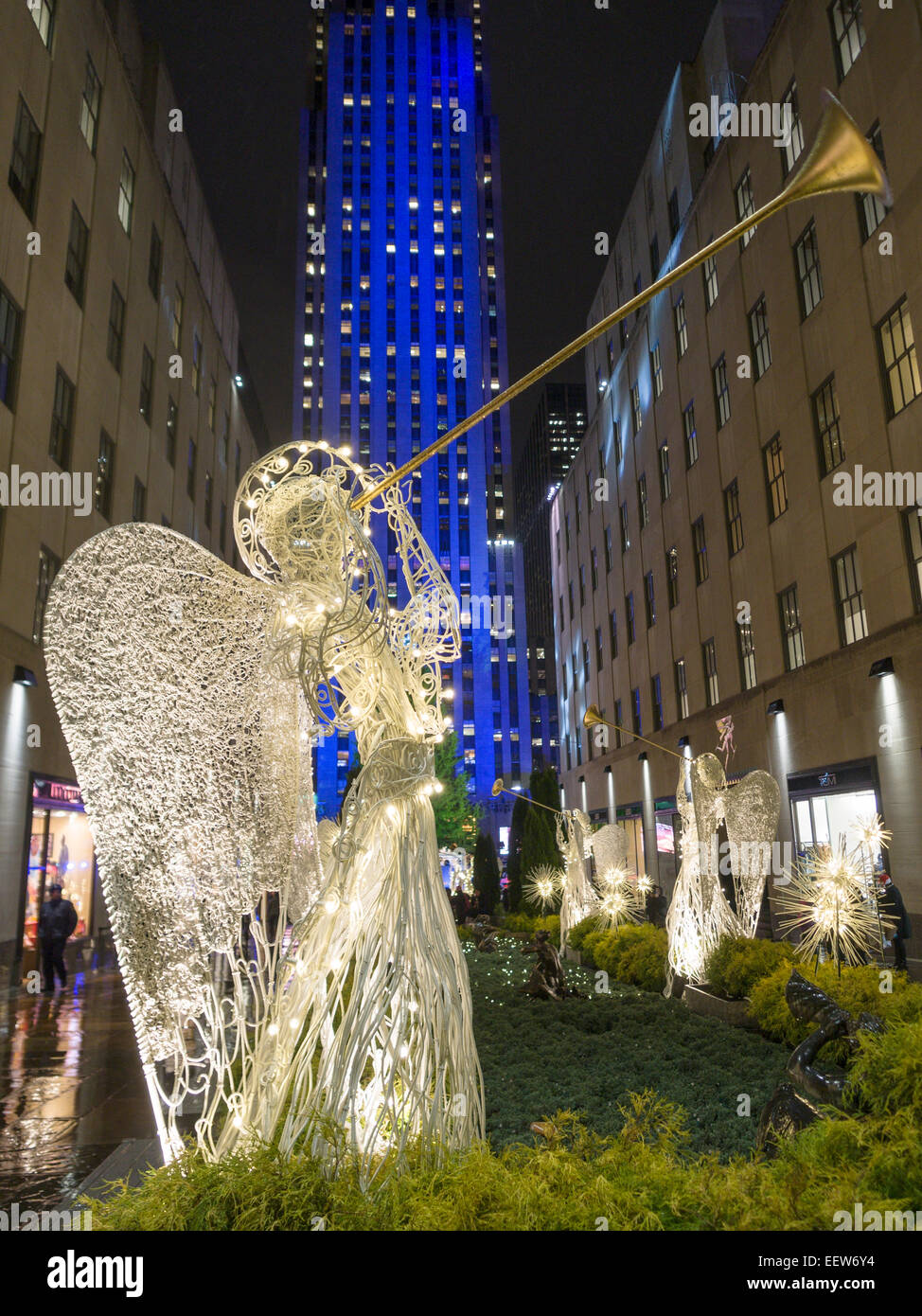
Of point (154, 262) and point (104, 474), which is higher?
point (154, 262)

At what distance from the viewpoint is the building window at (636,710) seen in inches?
1231

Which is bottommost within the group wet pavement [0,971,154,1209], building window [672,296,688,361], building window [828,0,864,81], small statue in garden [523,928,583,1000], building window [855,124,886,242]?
wet pavement [0,971,154,1209]

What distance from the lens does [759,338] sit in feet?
67.4

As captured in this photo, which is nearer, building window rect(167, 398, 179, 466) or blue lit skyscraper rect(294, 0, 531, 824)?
building window rect(167, 398, 179, 466)

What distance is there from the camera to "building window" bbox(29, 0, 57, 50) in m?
15.8

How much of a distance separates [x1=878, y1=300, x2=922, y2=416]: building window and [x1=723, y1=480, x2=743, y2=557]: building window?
7250mm

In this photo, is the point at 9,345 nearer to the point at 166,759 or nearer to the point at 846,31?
the point at 166,759

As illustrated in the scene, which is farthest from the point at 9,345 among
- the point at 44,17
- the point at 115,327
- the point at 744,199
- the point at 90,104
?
the point at 744,199

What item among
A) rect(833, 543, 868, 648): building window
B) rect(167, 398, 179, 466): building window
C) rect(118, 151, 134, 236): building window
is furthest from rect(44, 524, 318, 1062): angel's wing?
rect(167, 398, 179, 466): building window

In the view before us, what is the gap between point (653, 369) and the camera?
2953cm

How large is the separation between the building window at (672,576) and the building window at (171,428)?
16.0m

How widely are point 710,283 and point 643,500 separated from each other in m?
8.66

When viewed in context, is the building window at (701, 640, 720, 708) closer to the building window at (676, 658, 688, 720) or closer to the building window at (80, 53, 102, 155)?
the building window at (676, 658, 688, 720)
